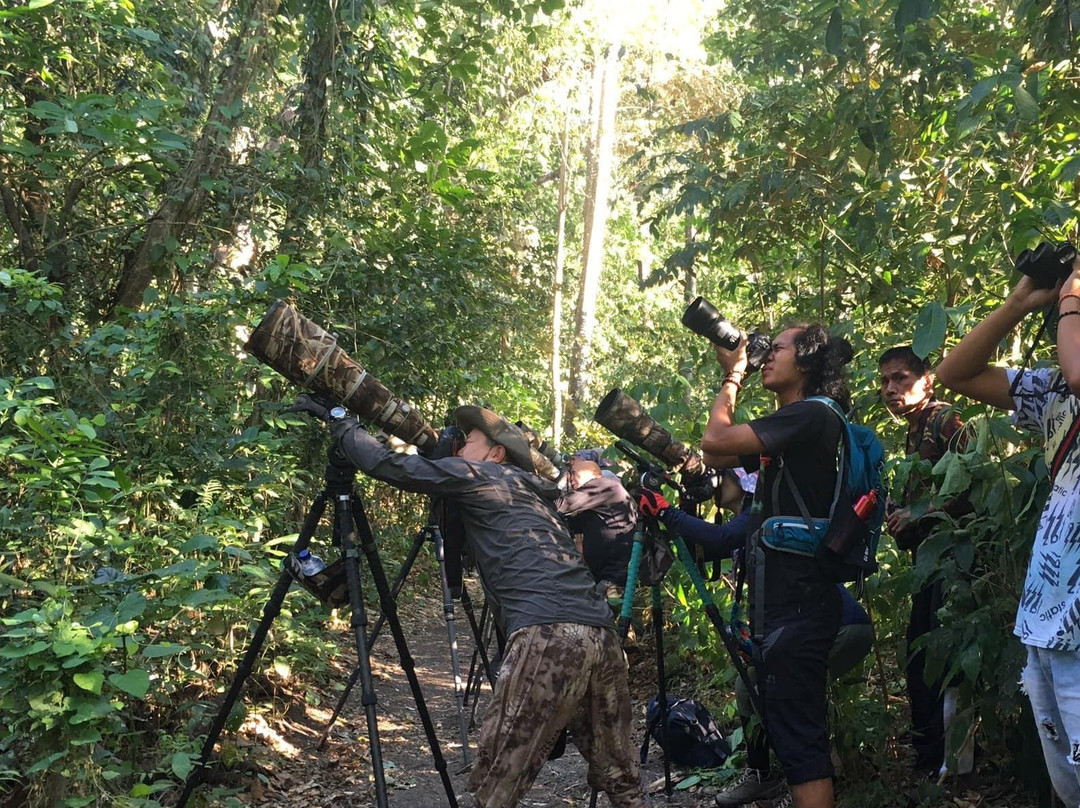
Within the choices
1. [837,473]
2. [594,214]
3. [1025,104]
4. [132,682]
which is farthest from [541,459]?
[594,214]

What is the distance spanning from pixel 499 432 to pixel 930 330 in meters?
1.68

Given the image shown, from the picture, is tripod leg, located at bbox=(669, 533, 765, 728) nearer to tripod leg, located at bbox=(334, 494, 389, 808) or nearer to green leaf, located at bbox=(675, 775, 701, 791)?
green leaf, located at bbox=(675, 775, 701, 791)

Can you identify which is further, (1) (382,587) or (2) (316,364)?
(1) (382,587)

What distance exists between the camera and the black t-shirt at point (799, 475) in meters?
3.18

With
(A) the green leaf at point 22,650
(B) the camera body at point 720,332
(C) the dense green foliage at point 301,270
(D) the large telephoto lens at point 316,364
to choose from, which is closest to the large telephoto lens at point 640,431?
(B) the camera body at point 720,332

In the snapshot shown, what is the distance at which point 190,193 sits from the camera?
584 cm

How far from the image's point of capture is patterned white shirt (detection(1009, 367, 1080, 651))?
215 centimetres

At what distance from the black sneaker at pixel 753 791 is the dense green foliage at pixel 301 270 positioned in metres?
0.41

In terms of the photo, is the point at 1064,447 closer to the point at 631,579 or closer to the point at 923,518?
the point at 923,518

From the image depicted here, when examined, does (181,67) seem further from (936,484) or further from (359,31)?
(936,484)

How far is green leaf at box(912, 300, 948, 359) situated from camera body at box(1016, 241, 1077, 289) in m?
0.61

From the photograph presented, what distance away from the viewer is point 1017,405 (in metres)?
2.64

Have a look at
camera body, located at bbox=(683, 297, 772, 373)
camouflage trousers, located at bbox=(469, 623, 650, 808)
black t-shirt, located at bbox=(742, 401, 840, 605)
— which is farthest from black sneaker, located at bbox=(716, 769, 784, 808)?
camera body, located at bbox=(683, 297, 772, 373)

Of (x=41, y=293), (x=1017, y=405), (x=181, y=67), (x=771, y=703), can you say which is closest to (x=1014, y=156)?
(x=1017, y=405)
